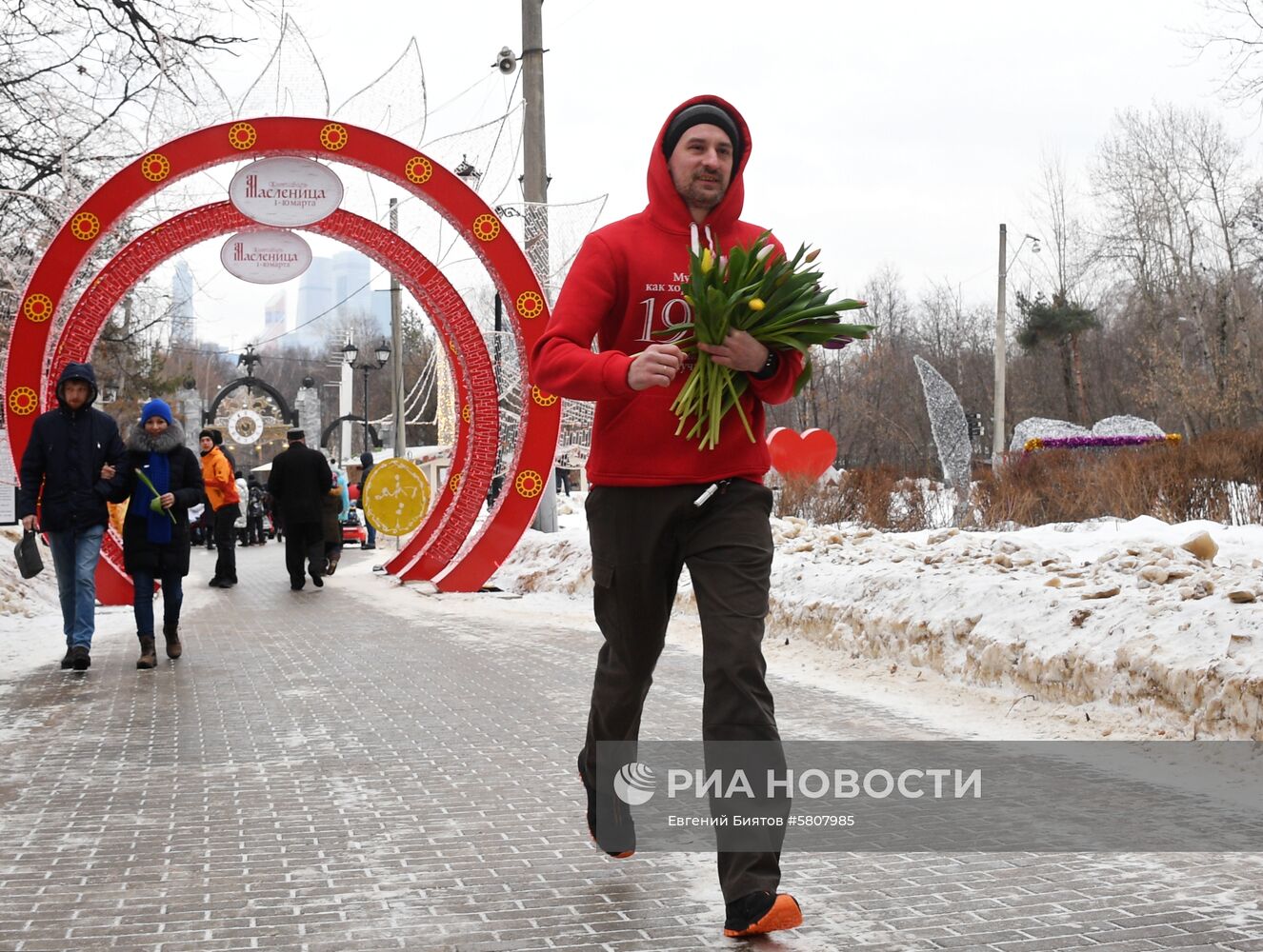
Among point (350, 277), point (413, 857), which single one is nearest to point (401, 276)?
point (413, 857)

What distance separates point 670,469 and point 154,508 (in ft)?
20.6

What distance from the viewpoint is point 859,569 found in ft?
32.4

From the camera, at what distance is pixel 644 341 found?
3979 mm

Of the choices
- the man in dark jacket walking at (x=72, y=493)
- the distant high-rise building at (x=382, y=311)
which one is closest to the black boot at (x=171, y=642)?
the man in dark jacket walking at (x=72, y=493)

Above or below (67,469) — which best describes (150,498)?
below

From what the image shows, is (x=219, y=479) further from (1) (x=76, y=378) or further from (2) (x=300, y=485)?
(1) (x=76, y=378)

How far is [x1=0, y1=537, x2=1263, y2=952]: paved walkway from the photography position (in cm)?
359


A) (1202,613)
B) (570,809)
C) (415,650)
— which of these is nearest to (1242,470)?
(1202,613)

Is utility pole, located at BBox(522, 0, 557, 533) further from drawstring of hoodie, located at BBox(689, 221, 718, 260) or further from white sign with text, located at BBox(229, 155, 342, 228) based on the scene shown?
drawstring of hoodie, located at BBox(689, 221, 718, 260)

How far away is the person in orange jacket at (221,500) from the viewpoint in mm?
16203

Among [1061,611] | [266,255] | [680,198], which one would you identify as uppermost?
[266,255]

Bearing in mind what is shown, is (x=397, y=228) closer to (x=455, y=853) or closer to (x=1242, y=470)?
(x=1242, y=470)

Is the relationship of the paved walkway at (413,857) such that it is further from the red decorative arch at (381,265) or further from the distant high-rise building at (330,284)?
the distant high-rise building at (330,284)

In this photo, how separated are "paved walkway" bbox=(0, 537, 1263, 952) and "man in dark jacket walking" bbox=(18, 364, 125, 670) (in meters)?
0.99
